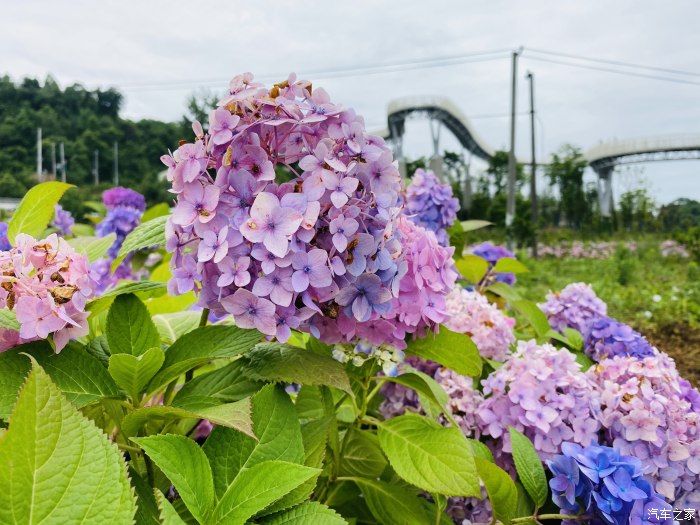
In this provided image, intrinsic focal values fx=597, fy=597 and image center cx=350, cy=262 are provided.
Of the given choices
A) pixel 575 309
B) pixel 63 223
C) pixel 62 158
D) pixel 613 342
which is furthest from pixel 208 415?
pixel 62 158

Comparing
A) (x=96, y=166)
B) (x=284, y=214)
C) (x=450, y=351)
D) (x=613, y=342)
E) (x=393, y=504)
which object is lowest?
(x=393, y=504)

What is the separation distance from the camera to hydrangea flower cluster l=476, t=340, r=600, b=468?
1.08m

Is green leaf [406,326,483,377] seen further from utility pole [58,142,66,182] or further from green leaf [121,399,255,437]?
utility pole [58,142,66,182]

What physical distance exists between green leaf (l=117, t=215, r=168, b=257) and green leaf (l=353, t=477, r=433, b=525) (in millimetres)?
479

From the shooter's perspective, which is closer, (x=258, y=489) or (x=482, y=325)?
(x=258, y=489)

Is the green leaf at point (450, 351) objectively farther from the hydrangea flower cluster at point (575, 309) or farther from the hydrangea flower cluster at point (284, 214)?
the hydrangea flower cluster at point (575, 309)

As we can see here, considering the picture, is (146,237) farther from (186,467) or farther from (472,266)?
(472,266)

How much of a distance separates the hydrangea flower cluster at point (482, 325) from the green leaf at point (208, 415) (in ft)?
2.80

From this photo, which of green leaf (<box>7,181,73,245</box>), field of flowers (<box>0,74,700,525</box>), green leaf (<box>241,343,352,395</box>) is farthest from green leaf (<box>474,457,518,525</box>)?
green leaf (<box>7,181,73,245</box>)

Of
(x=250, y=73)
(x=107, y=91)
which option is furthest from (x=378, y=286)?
(x=107, y=91)

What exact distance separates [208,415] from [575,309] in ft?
4.34

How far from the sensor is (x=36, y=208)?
102cm

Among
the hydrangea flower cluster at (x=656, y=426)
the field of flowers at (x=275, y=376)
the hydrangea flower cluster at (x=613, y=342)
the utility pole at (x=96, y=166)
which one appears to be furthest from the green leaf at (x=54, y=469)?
the utility pole at (x=96, y=166)

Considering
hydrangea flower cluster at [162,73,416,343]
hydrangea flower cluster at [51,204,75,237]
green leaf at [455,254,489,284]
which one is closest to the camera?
hydrangea flower cluster at [162,73,416,343]
